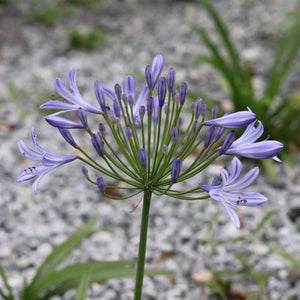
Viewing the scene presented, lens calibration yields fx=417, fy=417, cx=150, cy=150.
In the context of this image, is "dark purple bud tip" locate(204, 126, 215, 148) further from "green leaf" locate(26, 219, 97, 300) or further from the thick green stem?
"green leaf" locate(26, 219, 97, 300)

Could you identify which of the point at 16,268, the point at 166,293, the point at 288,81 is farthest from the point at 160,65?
the point at 288,81

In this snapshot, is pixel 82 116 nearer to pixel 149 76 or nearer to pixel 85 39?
pixel 149 76

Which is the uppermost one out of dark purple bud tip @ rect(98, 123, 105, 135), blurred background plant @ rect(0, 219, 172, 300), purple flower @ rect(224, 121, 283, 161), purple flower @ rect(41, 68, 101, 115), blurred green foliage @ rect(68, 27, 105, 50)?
blurred green foliage @ rect(68, 27, 105, 50)

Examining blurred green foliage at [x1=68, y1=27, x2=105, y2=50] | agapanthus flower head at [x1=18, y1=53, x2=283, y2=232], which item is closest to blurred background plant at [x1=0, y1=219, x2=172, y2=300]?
agapanthus flower head at [x1=18, y1=53, x2=283, y2=232]

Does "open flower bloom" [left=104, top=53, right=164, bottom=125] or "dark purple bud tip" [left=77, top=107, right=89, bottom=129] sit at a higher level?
"open flower bloom" [left=104, top=53, right=164, bottom=125]

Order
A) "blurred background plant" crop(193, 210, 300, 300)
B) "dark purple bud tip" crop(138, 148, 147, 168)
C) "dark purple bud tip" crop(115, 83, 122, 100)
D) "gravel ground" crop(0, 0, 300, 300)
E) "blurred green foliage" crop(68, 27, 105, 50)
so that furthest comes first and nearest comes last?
1. "blurred green foliage" crop(68, 27, 105, 50)
2. "gravel ground" crop(0, 0, 300, 300)
3. "blurred background plant" crop(193, 210, 300, 300)
4. "dark purple bud tip" crop(115, 83, 122, 100)
5. "dark purple bud tip" crop(138, 148, 147, 168)

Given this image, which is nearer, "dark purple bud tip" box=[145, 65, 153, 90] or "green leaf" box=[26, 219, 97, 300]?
"dark purple bud tip" box=[145, 65, 153, 90]

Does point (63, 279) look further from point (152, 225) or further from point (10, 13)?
point (10, 13)

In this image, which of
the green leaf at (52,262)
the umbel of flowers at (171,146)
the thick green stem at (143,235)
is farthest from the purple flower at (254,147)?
the green leaf at (52,262)
